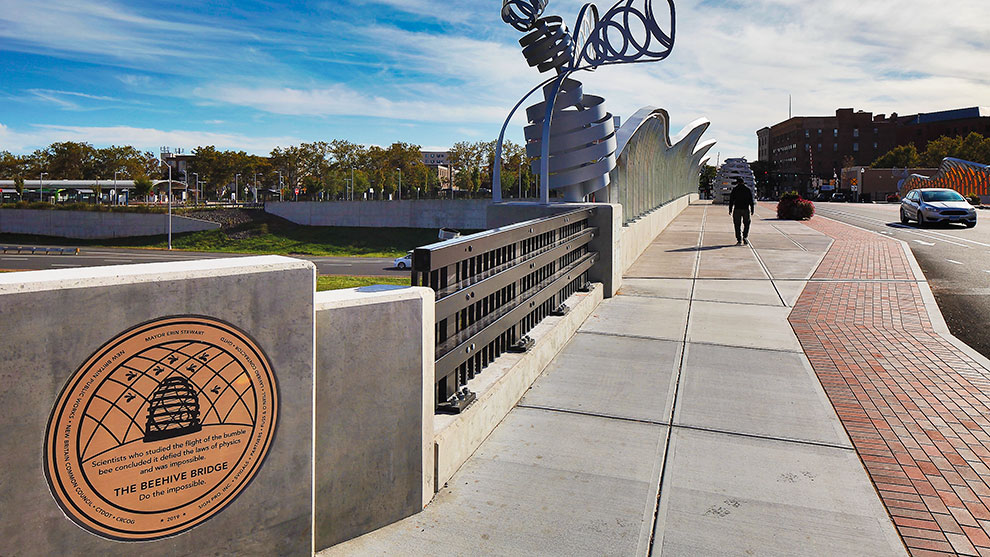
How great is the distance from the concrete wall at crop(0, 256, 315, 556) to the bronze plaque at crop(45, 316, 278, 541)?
0.12 ft

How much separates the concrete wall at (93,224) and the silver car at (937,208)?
272ft

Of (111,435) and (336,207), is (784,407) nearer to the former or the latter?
(111,435)

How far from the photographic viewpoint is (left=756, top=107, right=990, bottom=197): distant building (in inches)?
5448

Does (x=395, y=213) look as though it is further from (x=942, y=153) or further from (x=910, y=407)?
(x=942, y=153)

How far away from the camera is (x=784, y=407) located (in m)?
4.96

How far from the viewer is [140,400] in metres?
2.35

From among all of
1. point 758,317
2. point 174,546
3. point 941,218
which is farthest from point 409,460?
point 941,218

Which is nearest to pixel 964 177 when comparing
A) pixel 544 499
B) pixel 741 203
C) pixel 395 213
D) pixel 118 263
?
pixel 395 213

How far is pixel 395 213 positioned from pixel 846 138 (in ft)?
361

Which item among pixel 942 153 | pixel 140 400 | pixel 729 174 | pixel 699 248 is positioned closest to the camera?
pixel 140 400

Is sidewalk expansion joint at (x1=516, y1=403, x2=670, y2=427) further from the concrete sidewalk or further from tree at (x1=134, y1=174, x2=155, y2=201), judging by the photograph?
tree at (x1=134, y1=174, x2=155, y2=201)

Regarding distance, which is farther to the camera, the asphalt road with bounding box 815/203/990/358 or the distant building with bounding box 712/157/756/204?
the distant building with bounding box 712/157/756/204

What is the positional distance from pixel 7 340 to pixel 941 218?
92.2 ft

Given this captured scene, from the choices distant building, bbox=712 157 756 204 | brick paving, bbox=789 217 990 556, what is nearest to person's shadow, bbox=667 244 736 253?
brick paving, bbox=789 217 990 556
